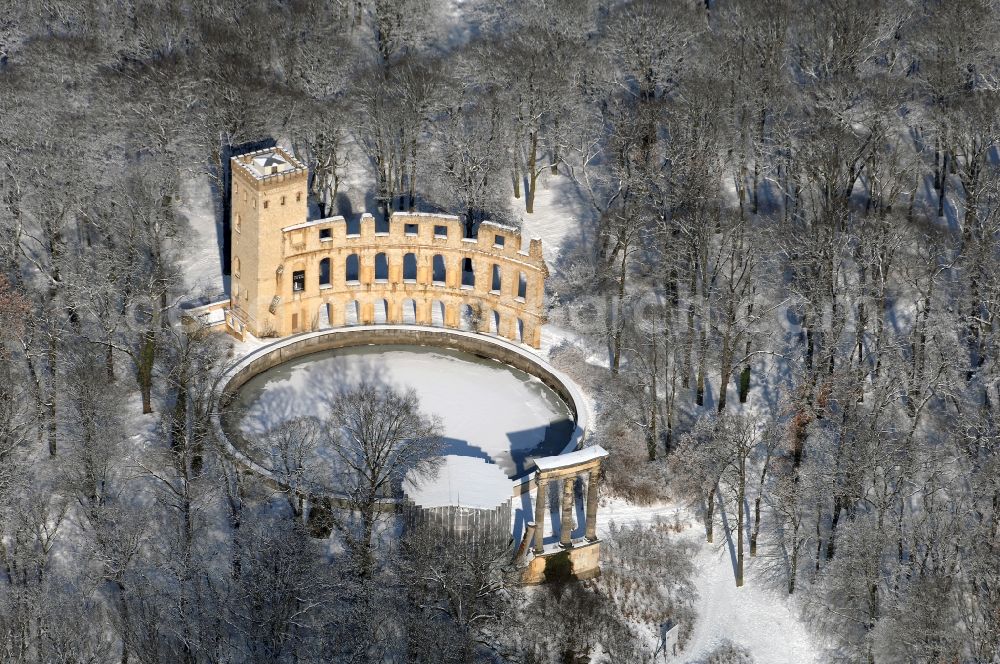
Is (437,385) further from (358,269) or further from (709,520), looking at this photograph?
(709,520)

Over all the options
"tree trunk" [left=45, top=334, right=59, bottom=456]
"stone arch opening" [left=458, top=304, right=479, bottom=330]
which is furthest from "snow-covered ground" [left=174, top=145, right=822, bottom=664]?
"tree trunk" [left=45, top=334, right=59, bottom=456]

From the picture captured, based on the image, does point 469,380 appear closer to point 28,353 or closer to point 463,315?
point 463,315

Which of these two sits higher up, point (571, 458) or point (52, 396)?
point (52, 396)

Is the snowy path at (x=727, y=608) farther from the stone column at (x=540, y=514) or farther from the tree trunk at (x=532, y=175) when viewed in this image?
the tree trunk at (x=532, y=175)

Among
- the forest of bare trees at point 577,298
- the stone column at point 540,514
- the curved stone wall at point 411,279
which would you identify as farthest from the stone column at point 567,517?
the curved stone wall at point 411,279

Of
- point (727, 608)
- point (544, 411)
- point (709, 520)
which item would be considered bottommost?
point (727, 608)

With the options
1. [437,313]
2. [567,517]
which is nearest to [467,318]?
[437,313]

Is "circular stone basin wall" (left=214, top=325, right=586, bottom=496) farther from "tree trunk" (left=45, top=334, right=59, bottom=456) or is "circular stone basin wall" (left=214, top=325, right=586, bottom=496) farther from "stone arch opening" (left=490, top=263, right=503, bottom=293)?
"tree trunk" (left=45, top=334, right=59, bottom=456)
